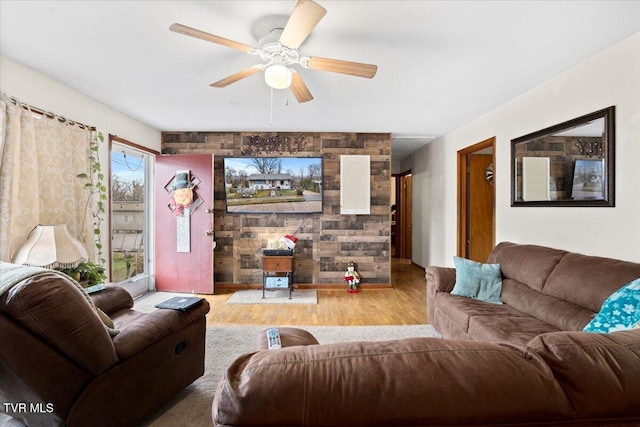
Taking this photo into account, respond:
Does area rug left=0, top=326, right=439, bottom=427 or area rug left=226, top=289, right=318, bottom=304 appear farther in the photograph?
area rug left=226, top=289, right=318, bottom=304

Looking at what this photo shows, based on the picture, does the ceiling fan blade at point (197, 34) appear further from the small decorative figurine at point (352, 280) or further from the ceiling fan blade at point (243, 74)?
the small decorative figurine at point (352, 280)

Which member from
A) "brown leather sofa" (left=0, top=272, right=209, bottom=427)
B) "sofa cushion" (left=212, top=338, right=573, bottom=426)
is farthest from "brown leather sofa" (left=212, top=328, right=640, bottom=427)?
"brown leather sofa" (left=0, top=272, right=209, bottom=427)

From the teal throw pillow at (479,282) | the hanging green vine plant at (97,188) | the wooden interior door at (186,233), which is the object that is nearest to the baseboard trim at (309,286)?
the wooden interior door at (186,233)

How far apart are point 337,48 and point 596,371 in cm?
229

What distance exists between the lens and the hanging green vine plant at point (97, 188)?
10.3ft

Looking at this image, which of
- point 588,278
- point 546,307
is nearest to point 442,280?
point 546,307

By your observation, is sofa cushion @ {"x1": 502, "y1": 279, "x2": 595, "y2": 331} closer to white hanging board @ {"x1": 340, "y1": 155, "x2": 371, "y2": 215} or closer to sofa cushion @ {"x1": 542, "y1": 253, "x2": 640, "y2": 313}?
sofa cushion @ {"x1": 542, "y1": 253, "x2": 640, "y2": 313}

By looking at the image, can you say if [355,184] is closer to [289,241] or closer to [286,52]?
[289,241]

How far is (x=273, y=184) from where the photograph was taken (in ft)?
15.1

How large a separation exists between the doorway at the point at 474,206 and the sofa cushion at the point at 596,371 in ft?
12.7

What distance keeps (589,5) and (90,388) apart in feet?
11.0

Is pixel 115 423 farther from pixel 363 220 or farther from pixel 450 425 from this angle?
pixel 363 220

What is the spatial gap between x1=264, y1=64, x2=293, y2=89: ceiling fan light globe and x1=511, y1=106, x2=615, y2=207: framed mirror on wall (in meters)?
2.37

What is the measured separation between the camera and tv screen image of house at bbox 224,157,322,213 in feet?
15.1
